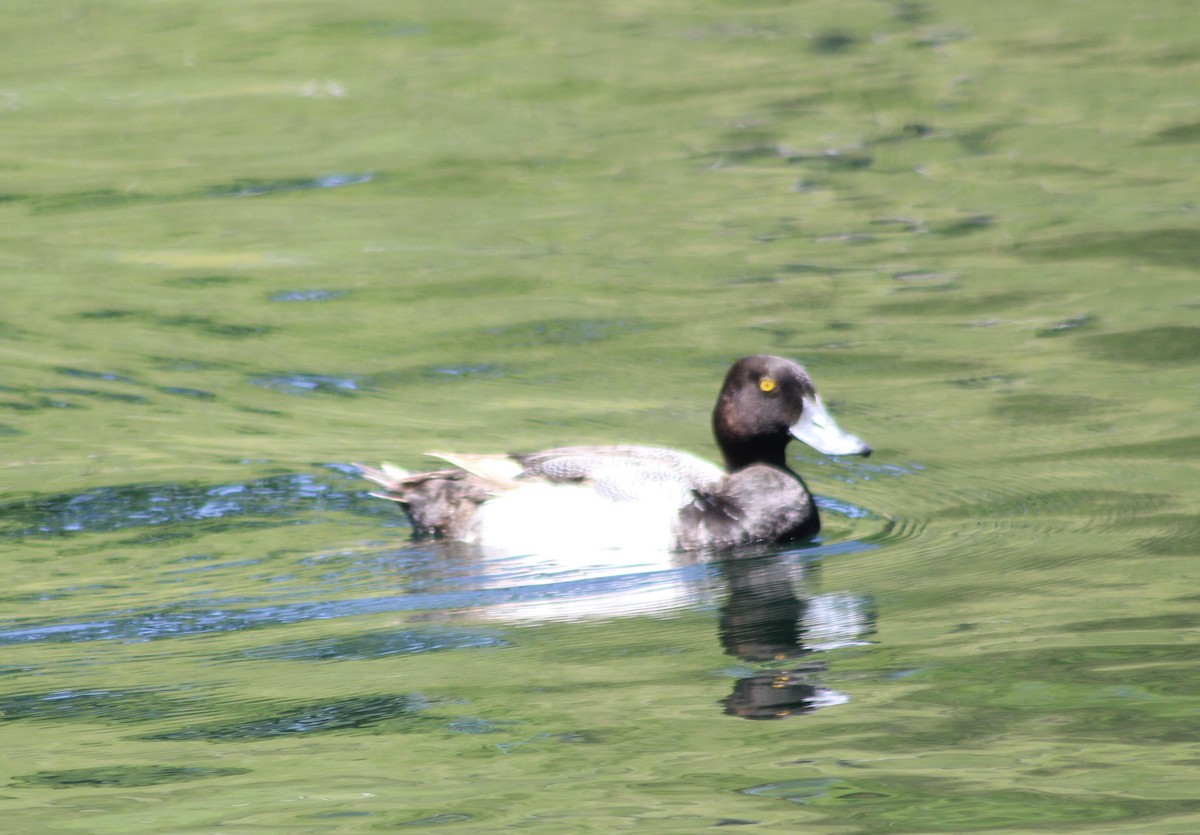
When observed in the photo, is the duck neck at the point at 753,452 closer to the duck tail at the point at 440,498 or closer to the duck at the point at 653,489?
the duck at the point at 653,489

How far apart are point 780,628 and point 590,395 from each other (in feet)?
14.3

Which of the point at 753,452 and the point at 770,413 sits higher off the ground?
the point at 770,413

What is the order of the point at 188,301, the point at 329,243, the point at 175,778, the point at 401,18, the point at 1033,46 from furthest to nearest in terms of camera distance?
the point at 401,18, the point at 1033,46, the point at 329,243, the point at 188,301, the point at 175,778

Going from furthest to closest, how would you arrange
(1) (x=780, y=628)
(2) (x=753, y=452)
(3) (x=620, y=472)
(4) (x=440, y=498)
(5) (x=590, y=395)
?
(5) (x=590, y=395) < (2) (x=753, y=452) < (4) (x=440, y=498) < (3) (x=620, y=472) < (1) (x=780, y=628)

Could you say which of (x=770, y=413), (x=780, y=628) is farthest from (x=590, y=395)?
(x=780, y=628)

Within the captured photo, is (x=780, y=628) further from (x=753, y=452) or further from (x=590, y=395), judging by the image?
(x=590, y=395)

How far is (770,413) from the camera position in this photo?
8.83 m

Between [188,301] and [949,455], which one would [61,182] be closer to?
[188,301]

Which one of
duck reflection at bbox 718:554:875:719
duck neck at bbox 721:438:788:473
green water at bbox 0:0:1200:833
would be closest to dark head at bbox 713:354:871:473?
duck neck at bbox 721:438:788:473

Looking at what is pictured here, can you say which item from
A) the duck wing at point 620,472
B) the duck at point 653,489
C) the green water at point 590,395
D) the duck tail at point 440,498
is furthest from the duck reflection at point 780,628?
the duck tail at point 440,498

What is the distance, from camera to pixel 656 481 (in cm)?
848

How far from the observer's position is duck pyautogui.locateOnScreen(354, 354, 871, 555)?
330 inches

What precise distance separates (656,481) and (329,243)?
714cm

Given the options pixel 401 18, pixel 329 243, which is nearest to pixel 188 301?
pixel 329 243
